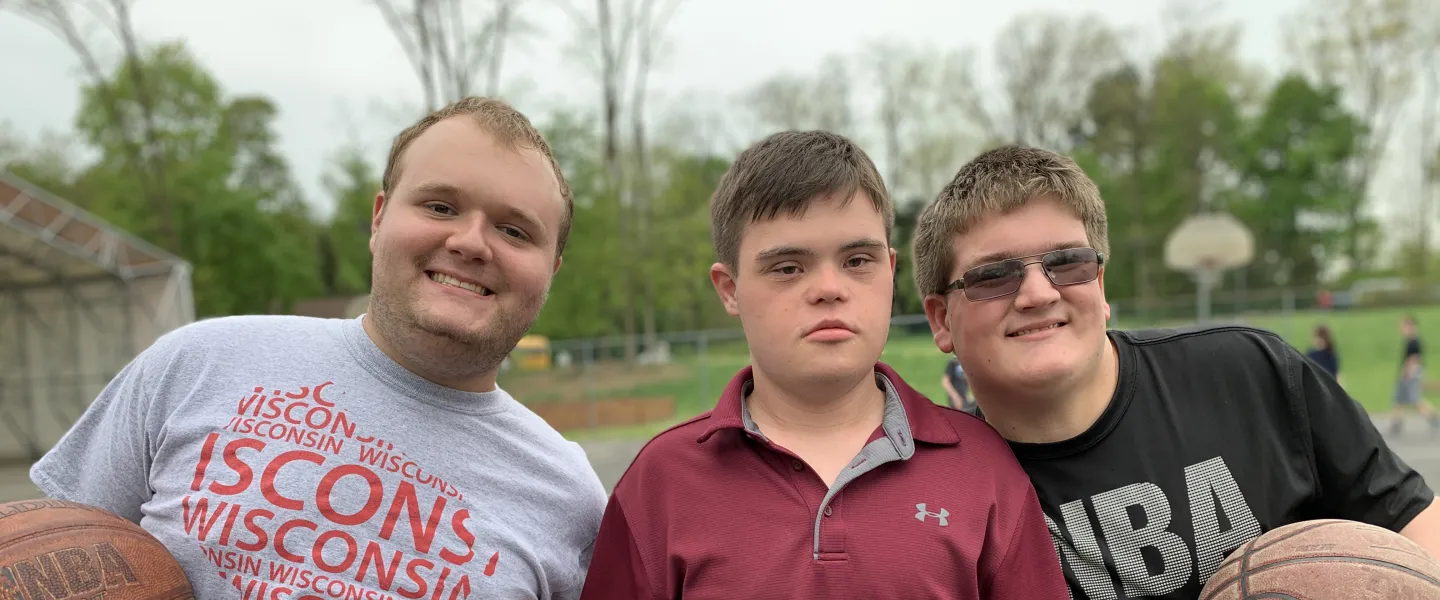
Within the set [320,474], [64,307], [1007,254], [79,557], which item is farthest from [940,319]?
[64,307]

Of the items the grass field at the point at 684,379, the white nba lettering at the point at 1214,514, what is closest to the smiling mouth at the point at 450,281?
the white nba lettering at the point at 1214,514

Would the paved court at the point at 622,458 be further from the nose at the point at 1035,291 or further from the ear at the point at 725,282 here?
the nose at the point at 1035,291

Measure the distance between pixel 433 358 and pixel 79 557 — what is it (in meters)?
0.93

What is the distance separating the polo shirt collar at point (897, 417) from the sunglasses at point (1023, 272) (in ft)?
1.10

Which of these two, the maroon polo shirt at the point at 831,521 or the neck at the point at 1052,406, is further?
the neck at the point at 1052,406

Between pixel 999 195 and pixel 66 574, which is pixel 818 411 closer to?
pixel 999 195

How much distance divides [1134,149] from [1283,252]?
8.24m

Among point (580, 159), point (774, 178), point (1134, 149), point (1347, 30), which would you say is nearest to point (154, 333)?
point (580, 159)

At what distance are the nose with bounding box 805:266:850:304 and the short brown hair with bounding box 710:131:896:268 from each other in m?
0.17

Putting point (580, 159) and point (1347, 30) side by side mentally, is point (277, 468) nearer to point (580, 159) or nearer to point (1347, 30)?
point (580, 159)

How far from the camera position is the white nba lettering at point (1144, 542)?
231 centimetres

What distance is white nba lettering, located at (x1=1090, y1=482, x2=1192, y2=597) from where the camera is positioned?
2306 millimetres

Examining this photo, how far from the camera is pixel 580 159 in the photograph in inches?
1040

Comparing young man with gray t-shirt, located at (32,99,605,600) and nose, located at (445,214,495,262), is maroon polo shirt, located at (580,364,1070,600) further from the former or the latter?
nose, located at (445,214,495,262)
